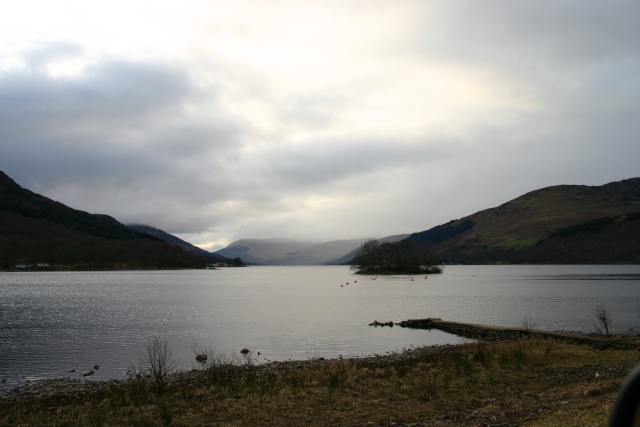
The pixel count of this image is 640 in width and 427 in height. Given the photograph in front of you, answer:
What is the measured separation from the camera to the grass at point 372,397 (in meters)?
18.6

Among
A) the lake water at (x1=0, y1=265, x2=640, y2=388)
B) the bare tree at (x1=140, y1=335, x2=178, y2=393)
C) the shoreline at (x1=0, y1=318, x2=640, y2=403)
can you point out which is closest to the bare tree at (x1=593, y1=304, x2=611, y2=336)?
the lake water at (x1=0, y1=265, x2=640, y2=388)

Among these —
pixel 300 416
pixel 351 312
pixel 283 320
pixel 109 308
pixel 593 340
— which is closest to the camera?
pixel 300 416

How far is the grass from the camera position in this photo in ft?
61.1

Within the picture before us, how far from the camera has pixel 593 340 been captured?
39312 mm

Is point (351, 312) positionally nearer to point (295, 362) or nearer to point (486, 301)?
point (486, 301)

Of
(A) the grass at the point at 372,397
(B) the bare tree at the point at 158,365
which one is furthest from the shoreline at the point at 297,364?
(A) the grass at the point at 372,397

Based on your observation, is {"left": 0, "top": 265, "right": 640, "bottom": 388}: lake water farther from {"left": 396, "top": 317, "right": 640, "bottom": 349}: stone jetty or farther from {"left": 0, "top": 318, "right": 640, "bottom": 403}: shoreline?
{"left": 396, "top": 317, "right": 640, "bottom": 349}: stone jetty

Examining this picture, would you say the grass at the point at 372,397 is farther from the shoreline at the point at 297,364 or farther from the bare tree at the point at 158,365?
the shoreline at the point at 297,364

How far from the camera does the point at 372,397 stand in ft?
74.1

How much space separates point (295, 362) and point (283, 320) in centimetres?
3279

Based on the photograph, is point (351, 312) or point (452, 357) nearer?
point (452, 357)

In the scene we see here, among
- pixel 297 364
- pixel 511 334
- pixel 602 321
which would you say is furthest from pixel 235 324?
pixel 602 321

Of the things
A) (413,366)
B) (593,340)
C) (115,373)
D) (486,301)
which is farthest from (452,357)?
(486,301)

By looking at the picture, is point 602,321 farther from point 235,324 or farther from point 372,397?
point 235,324
